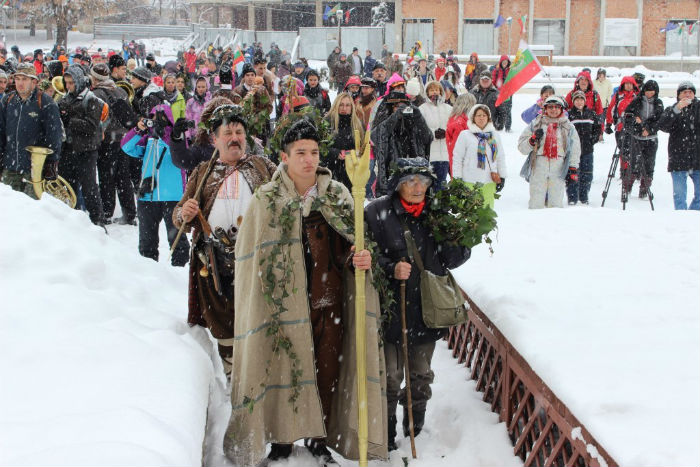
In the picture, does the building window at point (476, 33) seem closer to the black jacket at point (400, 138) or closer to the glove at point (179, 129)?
the black jacket at point (400, 138)

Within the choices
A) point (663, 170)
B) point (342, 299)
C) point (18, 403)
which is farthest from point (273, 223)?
point (663, 170)

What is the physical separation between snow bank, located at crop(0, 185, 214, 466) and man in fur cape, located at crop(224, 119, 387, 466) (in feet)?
1.19

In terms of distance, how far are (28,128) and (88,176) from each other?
1.17 meters

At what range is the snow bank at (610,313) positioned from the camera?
337cm

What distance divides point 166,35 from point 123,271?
47277mm

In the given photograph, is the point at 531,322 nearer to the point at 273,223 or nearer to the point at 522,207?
the point at 273,223

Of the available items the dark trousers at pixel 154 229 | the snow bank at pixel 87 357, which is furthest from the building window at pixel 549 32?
the snow bank at pixel 87 357

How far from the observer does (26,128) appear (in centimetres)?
837

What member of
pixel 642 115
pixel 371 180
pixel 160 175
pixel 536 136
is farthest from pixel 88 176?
pixel 642 115

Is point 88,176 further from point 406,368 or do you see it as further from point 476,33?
point 476,33

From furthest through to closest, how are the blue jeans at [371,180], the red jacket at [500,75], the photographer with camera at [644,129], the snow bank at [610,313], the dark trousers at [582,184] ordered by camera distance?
the red jacket at [500,75], the dark trousers at [582,184], the photographer with camera at [644,129], the blue jeans at [371,180], the snow bank at [610,313]

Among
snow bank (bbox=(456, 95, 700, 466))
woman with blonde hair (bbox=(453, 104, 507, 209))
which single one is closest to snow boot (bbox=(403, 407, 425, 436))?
snow bank (bbox=(456, 95, 700, 466))

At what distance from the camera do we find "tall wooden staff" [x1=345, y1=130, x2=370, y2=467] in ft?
12.7

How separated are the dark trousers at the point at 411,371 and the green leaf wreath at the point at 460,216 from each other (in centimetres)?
72
